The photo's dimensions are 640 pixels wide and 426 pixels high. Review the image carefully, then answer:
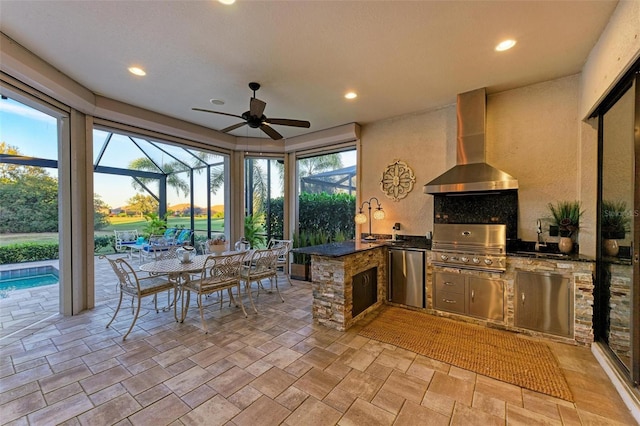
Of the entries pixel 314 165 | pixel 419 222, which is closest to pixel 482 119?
pixel 419 222

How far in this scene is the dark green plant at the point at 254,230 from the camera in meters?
5.85

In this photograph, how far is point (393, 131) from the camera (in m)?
4.48

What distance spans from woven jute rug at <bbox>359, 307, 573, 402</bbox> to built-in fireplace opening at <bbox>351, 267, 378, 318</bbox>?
0.74 ft

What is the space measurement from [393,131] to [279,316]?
11.5 feet

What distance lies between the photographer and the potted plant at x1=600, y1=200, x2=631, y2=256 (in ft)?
7.14

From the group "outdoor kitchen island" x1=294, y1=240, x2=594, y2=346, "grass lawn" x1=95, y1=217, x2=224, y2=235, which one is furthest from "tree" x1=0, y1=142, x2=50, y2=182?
"outdoor kitchen island" x1=294, y1=240, x2=594, y2=346

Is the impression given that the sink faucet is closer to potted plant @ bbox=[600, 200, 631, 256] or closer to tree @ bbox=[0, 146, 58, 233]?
potted plant @ bbox=[600, 200, 631, 256]

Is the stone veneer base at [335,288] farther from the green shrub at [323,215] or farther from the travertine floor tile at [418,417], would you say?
the green shrub at [323,215]

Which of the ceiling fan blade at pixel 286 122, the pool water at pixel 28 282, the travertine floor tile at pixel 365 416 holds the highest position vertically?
the ceiling fan blade at pixel 286 122

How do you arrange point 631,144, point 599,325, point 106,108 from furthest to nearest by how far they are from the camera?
point 106,108
point 599,325
point 631,144

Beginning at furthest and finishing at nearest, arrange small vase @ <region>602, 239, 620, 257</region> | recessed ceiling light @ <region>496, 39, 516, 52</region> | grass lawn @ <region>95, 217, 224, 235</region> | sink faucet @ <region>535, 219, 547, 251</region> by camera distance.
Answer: grass lawn @ <region>95, 217, 224, 235</region> → sink faucet @ <region>535, 219, 547, 251</region> → recessed ceiling light @ <region>496, 39, 516, 52</region> → small vase @ <region>602, 239, 620, 257</region>

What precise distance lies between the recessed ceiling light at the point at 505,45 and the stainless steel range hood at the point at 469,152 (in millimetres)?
892

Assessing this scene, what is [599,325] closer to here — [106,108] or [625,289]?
[625,289]

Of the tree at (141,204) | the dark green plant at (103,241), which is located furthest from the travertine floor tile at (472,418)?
the dark green plant at (103,241)
